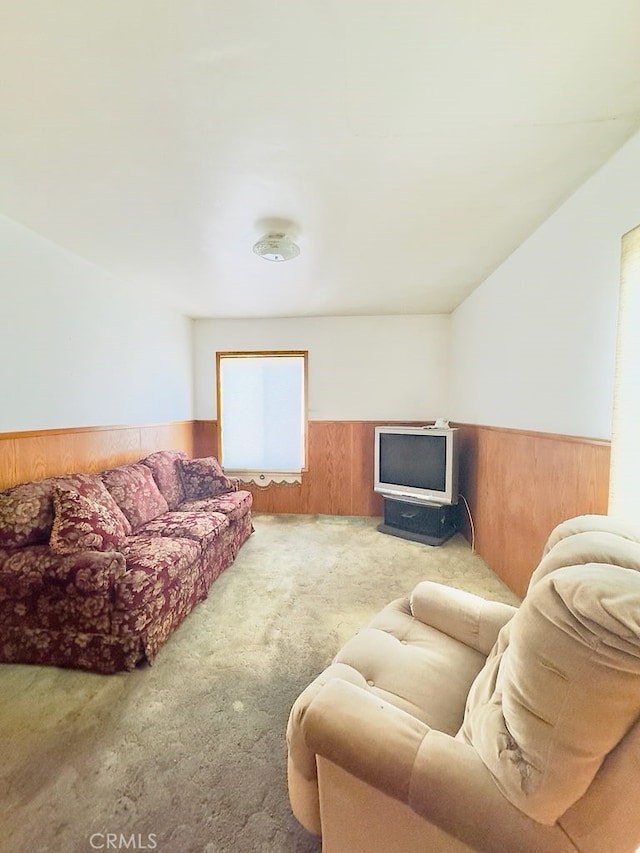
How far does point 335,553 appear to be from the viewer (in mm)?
3291

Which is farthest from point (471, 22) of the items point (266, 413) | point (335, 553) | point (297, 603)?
point (266, 413)

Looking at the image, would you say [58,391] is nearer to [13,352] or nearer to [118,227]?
[13,352]

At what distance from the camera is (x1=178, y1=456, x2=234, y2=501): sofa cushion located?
11.5 ft

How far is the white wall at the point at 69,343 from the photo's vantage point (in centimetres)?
221

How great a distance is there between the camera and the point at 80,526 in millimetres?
1967

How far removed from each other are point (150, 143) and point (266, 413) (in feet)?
10.3

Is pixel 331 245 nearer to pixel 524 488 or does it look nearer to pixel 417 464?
pixel 524 488

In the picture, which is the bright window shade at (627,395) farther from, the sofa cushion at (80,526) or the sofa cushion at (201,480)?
the sofa cushion at (201,480)

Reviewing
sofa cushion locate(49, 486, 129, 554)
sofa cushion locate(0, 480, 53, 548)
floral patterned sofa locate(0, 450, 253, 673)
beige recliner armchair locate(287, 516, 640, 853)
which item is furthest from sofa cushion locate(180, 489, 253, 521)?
beige recliner armchair locate(287, 516, 640, 853)

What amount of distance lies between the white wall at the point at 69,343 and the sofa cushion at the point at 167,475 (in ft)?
1.38

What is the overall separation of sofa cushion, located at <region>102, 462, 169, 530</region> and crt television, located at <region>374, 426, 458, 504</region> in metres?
2.17

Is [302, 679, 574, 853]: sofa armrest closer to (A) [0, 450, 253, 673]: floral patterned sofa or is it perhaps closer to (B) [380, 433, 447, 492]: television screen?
(A) [0, 450, 253, 673]: floral patterned sofa

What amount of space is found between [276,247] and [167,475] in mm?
2164

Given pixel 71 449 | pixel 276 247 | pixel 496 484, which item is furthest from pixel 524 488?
pixel 71 449
